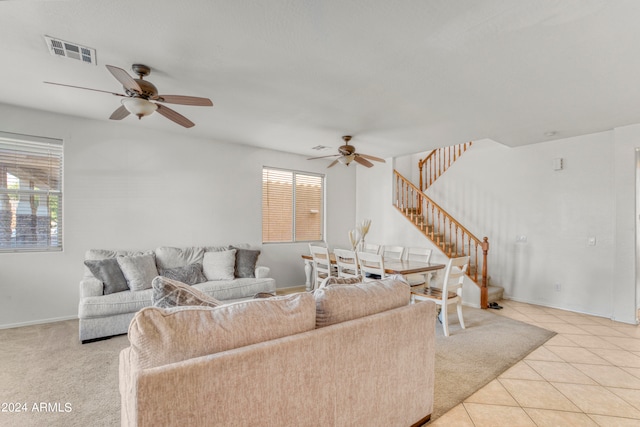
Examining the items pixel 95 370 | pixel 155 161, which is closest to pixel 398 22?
pixel 95 370

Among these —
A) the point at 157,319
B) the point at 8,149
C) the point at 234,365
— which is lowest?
the point at 234,365

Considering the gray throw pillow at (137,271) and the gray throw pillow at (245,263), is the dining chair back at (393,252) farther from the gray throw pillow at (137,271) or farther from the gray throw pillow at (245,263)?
the gray throw pillow at (137,271)

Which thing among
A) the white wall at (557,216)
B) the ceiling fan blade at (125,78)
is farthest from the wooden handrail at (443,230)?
the ceiling fan blade at (125,78)

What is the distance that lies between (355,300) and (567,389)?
6.74 ft

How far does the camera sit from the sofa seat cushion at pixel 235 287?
12.6 feet

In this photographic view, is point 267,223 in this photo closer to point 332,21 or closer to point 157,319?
point 332,21

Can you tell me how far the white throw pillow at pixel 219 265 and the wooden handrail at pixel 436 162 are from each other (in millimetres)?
4511

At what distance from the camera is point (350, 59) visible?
98.1 inches

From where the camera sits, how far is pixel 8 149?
367cm

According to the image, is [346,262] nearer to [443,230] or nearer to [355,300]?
[355,300]

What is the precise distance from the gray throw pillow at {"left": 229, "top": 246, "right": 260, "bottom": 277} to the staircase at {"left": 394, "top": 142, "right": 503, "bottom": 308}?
9.97 ft

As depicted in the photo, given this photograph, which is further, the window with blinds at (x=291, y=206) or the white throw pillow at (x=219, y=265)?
the window with blinds at (x=291, y=206)

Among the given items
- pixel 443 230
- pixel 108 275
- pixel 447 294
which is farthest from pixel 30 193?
pixel 443 230

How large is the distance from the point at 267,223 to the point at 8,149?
351 centimetres
